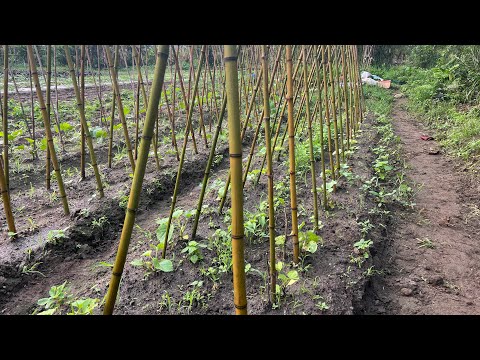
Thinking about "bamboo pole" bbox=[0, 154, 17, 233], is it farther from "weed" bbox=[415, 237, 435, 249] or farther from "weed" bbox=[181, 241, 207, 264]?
"weed" bbox=[415, 237, 435, 249]

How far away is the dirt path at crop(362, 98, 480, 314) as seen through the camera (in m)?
2.13

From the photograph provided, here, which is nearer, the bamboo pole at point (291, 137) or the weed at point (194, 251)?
the bamboo pole at point (291, 137)

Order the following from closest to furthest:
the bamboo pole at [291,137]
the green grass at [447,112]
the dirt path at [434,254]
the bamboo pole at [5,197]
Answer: the bamboo pole at [291,137] → the dirt path at [434,254] → the bamboo pole at [5,197] → the green grass at [447,112]

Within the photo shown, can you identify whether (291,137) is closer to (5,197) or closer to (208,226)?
(208,226)

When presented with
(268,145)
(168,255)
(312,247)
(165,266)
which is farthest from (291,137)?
(168,255)

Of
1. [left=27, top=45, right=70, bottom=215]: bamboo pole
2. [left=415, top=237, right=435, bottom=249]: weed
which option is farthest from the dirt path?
[left=27, top=45, right=70, bottom=215]: bamboo pole

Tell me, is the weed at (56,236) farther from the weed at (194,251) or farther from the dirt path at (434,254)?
the dirt path at (434,254)

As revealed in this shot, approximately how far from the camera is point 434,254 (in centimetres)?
264

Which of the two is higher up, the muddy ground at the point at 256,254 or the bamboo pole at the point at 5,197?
the bamboo pole at the point at 5,197

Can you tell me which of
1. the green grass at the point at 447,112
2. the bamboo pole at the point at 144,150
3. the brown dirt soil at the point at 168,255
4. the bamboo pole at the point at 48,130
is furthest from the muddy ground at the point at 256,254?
the green grass at the point at 447,112

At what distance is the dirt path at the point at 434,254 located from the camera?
7.00 ft
